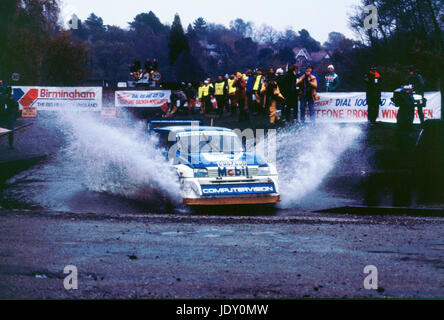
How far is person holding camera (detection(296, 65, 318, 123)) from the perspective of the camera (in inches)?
881

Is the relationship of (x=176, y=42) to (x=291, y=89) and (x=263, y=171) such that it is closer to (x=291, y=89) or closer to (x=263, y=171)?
(x=291, y=89)

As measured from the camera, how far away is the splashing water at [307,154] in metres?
15.8

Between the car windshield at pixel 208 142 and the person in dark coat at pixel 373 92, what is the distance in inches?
356

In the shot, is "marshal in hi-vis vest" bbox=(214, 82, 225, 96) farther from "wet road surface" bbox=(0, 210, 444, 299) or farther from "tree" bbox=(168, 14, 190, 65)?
"tree" bbox=(168, 14, 190, 65)

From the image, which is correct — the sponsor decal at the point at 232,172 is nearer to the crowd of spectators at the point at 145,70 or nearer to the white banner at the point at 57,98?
the white banner at the point at 57,98

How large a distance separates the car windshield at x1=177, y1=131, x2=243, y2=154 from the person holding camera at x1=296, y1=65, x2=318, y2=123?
8.47m

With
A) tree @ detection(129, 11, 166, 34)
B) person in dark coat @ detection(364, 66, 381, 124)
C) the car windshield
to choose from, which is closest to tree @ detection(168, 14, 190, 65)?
tree @ detection(129, 11, 166, 34)

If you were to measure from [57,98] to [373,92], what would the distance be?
60.0 feet

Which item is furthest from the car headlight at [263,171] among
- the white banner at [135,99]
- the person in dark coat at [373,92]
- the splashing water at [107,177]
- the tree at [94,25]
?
the tree at [94,25]

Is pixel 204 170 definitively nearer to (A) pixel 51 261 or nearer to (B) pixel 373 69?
(A) pixel 51 261

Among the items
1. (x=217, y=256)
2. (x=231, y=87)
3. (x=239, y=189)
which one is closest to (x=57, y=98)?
(x=231, y=87)

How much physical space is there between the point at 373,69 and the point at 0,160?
12.3 metres
